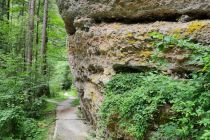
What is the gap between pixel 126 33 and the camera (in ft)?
28.1

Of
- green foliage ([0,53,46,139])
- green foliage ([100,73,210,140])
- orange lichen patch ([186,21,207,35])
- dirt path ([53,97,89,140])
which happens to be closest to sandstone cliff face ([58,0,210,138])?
orange lichen patch ([186,21,207,35])

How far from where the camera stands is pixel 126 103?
681cm

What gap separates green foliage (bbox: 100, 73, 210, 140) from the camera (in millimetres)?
5191

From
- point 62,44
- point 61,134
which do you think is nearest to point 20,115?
point 61,134

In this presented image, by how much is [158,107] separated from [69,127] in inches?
265

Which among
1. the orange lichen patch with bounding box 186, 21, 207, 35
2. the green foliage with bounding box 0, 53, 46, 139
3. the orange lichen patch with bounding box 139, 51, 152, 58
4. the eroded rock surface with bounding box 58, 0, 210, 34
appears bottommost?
the green foliage with bounding box 0, 53, 46, 139

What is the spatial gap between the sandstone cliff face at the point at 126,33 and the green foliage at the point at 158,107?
66 centimetres

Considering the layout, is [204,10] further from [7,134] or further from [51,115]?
[51,115]

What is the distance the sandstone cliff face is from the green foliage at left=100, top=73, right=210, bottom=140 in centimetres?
66

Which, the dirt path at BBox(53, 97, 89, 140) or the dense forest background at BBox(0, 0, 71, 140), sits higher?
the dense forest background at BBox(0, 0, 71, 140)

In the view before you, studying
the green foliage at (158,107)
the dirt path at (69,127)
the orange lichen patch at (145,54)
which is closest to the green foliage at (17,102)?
the dirt path at (69,127)

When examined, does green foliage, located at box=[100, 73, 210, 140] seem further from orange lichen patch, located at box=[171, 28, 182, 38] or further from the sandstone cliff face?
orange lichen patch, located at box=[171, 28, 182, 38]

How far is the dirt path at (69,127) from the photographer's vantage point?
11.0m

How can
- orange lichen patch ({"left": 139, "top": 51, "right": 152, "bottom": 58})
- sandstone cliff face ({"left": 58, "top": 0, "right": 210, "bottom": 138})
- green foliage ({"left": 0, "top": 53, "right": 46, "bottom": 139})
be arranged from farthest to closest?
1. green foliage ({"left": 0, "top": 53, "right": 46, "bottom": 139})
2. orange lichen patch ({"left": 139, "top": 51, "right": 152, "bottom": 58})
3. sandstone cliff face ({"left": 58, "top": 0, "right": 210, "bottom": 138})
